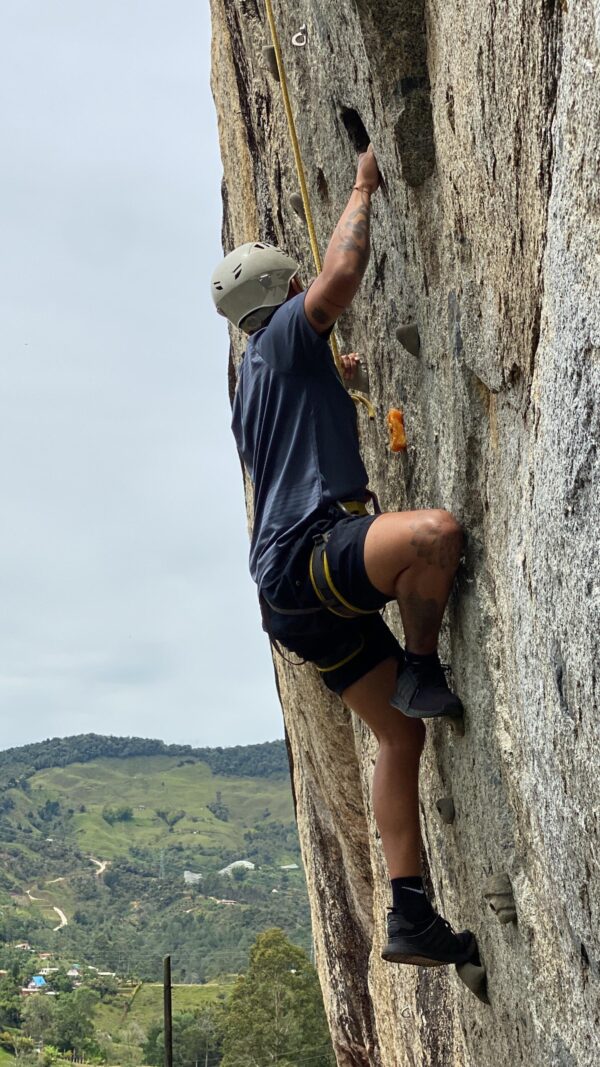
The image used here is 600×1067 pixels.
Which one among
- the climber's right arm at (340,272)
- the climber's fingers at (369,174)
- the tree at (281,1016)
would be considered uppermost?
the climber's fingers at (369,174)

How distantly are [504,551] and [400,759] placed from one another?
134cm

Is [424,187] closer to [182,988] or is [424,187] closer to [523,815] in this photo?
[523,815]

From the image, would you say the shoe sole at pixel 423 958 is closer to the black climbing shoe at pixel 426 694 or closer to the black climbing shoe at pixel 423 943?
the black climbing shoe at pixel 423 943

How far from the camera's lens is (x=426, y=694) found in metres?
4.39

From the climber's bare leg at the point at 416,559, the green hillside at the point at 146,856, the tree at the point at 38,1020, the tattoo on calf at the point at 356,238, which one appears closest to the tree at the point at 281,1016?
the tree at the point at 38,1020

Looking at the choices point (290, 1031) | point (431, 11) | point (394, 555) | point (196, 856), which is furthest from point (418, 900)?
point (196, 856)

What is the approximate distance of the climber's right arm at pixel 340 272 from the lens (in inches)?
173

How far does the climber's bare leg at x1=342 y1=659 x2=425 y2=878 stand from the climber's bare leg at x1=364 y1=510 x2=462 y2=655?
→ 614 millimetres

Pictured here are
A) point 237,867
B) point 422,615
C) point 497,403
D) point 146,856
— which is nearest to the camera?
point 497,403

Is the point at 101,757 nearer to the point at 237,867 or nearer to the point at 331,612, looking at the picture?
the point at 237,867

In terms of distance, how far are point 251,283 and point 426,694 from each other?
2.01 metres

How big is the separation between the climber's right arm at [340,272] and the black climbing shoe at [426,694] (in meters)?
1.48

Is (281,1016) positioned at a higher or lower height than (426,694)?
lower

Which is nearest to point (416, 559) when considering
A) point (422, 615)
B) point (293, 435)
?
point (422, 615)
